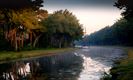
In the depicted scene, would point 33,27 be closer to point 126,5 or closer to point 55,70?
point 55,70

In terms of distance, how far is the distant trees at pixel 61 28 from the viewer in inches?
4003

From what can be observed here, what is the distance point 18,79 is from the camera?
27516mm

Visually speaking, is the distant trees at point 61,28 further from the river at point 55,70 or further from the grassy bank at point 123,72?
the grassy bank at point 123,72

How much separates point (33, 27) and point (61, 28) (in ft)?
86.6

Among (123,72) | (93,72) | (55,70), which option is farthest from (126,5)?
(55,70)

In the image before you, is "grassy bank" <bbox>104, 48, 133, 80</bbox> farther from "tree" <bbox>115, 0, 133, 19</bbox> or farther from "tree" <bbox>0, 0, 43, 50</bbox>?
"tree" <bbox>0, 0, 43, 50</bbox>

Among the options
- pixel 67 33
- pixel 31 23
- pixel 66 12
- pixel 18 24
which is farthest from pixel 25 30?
pixel 66 12

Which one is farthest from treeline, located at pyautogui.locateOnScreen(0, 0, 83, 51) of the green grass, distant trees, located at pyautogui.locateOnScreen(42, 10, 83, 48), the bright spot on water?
the green grass

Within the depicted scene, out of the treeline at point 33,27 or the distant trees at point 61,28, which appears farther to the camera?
the distant trees at point 61,28

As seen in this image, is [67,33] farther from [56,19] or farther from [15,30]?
[15,30]

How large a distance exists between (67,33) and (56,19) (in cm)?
935

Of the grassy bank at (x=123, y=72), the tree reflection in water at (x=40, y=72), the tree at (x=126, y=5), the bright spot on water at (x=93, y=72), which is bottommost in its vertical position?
the tree reflection in water at (x=40, y=72)

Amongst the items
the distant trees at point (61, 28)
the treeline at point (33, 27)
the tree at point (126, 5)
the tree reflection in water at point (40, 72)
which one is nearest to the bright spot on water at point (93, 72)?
the tree reflection in water at point (40, 72)

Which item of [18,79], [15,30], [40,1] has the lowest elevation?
[18,79]
